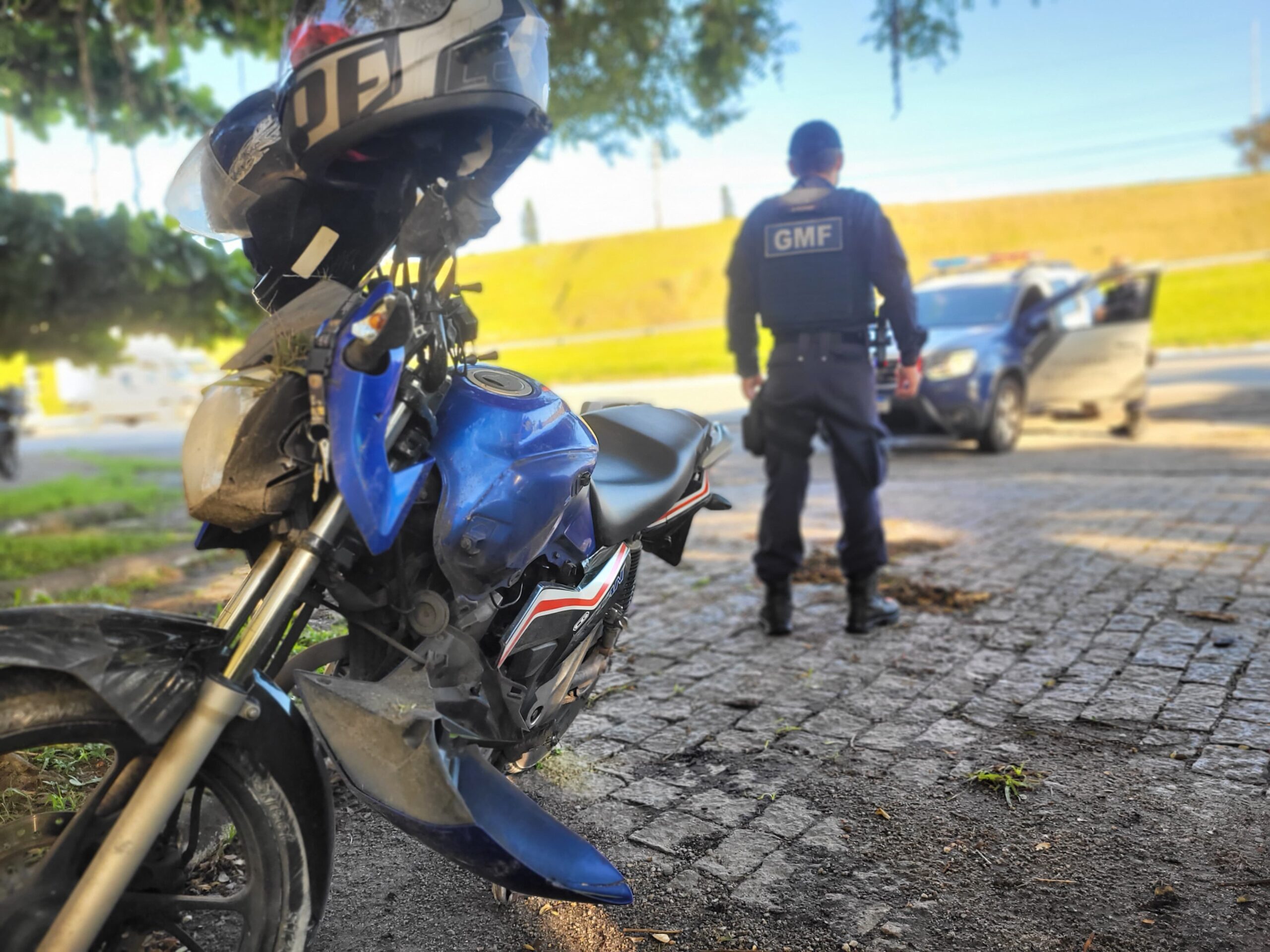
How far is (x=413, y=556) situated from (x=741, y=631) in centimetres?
287

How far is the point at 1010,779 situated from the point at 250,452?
7.82 ft

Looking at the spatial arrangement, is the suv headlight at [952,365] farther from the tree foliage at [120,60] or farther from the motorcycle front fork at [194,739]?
the motorcycle front fork at [194,739]

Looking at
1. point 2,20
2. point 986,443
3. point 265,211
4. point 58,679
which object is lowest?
point 986,443

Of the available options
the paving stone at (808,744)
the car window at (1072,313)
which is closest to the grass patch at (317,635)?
the paving stone at (808,744)

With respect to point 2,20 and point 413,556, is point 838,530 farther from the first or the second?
point 2,20

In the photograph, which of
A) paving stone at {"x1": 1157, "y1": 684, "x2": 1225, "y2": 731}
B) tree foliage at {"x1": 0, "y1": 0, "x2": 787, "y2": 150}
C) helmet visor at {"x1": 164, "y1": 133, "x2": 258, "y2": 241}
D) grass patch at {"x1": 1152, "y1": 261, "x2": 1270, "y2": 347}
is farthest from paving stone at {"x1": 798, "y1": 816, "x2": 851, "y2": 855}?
grass patch at {"x1": 1152, "y1": 261, "x2": 1270, "y2": 347}

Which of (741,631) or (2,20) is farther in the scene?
(2,20)

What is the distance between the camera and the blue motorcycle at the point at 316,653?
5.43ft

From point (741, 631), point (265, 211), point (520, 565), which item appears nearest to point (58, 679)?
point (520, 565)

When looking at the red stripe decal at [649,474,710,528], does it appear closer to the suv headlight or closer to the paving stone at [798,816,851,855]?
the paving stone at [798,816,851,855]

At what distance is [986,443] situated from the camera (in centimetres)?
1029

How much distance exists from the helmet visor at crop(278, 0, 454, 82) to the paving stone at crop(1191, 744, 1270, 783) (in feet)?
9.58

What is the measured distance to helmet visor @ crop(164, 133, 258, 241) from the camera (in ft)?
6.95

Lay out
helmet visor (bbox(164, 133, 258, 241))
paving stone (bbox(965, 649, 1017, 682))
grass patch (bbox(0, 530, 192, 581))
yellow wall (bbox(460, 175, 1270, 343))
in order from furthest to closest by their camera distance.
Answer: yellow wall (bbox(460, 175, 1270, 343)) < grass patch (bbox(0, 530, 192, 581)) < paving stone (bbox(965, 649, 1017, 682)) < helmet visor (bbox(164, 133, 258, 241))
